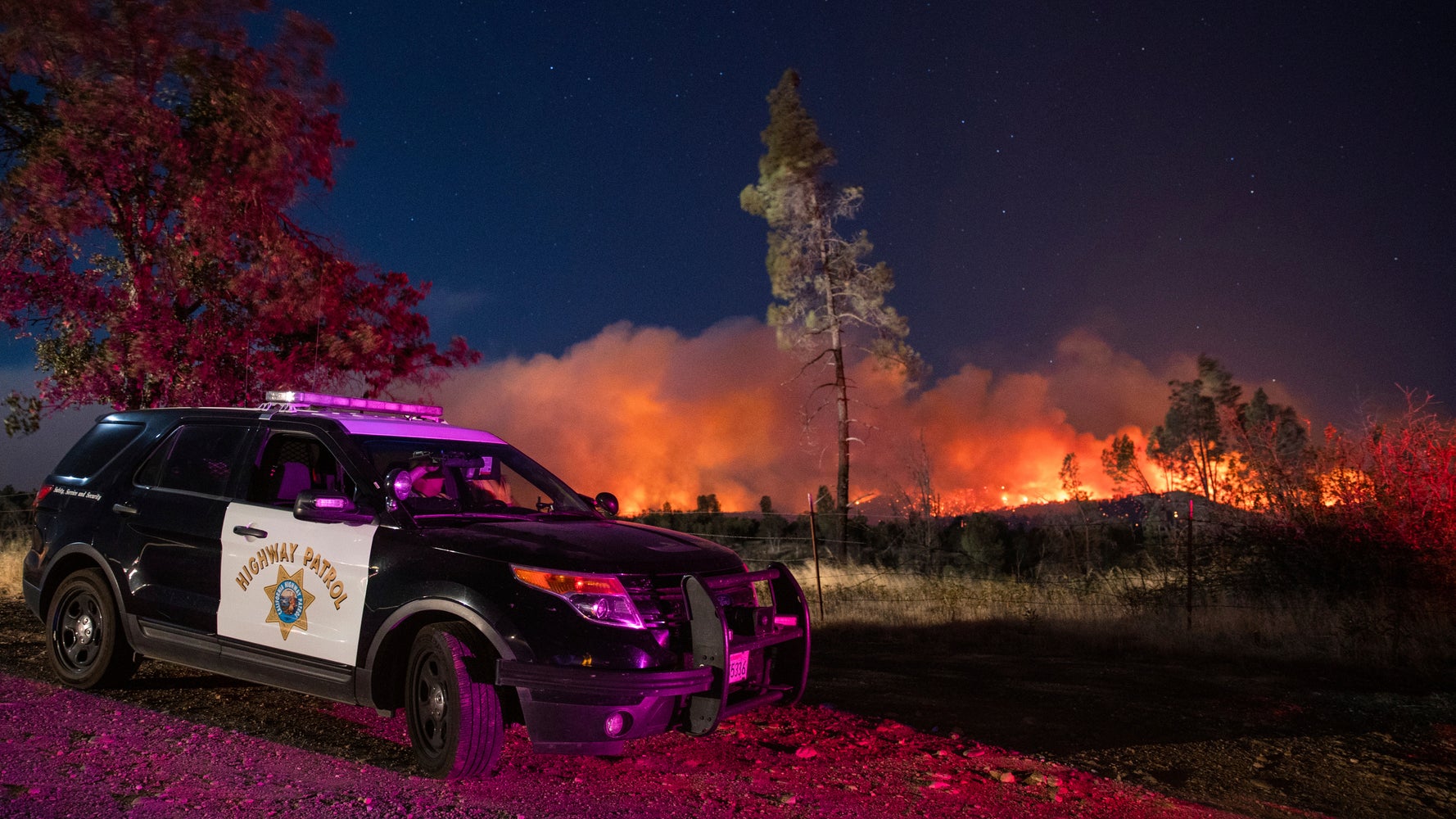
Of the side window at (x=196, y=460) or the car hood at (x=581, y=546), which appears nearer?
the car hood at (x=581, y=546)

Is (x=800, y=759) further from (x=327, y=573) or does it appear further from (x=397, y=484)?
(x=327, y=573)

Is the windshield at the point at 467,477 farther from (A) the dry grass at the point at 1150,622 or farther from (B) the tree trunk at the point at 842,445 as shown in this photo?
(B) the tree trunk at the point at 842,445

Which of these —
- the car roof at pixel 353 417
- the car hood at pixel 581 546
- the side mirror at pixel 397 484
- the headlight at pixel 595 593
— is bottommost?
the headlight at pixel 595 593

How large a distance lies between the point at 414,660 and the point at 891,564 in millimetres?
17442

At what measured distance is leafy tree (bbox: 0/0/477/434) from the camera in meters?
11.1

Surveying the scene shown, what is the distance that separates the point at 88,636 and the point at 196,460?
1497 mm

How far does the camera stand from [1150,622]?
12.7 m

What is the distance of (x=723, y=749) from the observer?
219 inches

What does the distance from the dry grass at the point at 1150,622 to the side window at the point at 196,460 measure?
801cm

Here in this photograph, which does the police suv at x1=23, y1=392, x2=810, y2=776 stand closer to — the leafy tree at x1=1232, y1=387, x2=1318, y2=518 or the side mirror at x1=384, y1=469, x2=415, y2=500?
the side mirror at x1=384, y1=469, x2=415, y2=500

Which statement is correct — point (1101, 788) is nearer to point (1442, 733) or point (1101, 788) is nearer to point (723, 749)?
point (723, 749)

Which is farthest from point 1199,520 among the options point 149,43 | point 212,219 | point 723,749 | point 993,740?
point 149,43

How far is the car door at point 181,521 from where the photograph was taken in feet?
18.8

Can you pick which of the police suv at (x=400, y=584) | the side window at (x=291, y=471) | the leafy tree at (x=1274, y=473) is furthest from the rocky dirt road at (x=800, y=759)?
the leafy tree at (x=1274, y=473)
